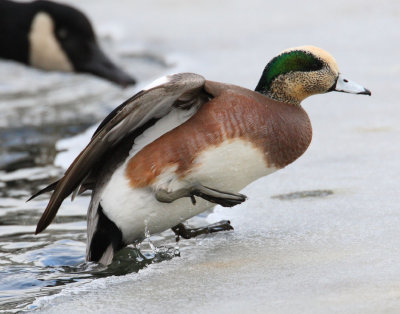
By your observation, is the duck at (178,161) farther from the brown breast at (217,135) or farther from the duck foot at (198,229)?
the duck foot at (198,229)

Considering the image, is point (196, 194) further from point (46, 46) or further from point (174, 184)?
point (46, 46)

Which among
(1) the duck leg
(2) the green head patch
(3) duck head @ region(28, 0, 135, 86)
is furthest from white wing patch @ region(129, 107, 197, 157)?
(3) duck head @ region(28, 0, 135, 86)

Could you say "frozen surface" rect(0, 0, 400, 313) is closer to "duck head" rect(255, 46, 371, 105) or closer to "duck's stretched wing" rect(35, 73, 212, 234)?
"duck's stretched wing" rect(35, 73, 212, 234)

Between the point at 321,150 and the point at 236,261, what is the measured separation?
183 cm

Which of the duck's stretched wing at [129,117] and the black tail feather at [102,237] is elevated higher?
the duck's stretched wing at [129,117]

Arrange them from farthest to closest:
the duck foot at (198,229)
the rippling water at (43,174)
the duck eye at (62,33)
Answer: the duck eye at (62,33) → the duck foot at (198,229) → the rippling water at (43,174)

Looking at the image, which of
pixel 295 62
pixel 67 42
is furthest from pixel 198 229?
pixel 67 42

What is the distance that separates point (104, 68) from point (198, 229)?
439 cm

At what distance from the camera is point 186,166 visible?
3721 millimetres

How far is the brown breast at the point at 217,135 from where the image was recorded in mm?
3709

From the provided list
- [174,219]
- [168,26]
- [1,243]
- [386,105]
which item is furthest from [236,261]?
[168,26]

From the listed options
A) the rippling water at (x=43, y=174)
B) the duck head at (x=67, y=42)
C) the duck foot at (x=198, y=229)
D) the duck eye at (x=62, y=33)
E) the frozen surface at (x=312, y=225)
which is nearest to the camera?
the frozen surface at (x=312, y=225)

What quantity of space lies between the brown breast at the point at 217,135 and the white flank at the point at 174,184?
0.11 feet

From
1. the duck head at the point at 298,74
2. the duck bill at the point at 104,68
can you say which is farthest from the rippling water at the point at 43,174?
the duck head at the point at 298,74
